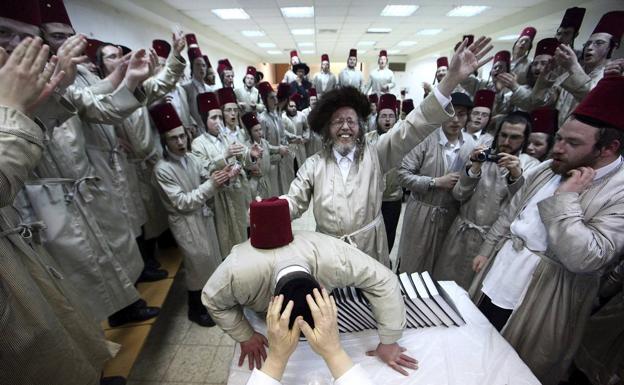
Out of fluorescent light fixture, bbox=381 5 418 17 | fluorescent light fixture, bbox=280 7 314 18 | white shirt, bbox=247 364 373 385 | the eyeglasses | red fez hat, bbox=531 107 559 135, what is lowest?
white shirt, bbox=247 364 373 385

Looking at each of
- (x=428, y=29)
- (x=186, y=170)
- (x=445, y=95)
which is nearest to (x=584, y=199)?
(x=445, y=95)

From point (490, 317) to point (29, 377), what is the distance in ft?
6.85

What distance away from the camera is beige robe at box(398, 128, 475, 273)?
225 centimetres

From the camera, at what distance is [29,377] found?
3.11ft

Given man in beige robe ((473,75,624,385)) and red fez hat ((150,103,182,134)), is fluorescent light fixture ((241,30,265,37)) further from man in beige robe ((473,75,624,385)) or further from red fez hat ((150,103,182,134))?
man in beige robe ((473,75,624,385))

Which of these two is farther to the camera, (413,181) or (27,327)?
(413,181)

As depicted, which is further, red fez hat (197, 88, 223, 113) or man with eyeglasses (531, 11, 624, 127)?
red fez hat (197, 88, 223, 113)

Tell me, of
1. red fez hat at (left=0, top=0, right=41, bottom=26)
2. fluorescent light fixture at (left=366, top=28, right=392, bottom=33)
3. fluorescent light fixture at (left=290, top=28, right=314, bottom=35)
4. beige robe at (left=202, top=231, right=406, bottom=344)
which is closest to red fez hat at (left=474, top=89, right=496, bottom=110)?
beige robe at (left=202, top=231, right=406, bottom=344)

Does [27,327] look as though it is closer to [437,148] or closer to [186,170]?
[186,170]

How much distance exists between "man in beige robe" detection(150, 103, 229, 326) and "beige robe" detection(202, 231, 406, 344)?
1.13 meters

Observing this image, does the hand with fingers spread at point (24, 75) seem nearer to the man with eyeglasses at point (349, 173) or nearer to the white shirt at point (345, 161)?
the man with eyeglasses at point (349, 173)

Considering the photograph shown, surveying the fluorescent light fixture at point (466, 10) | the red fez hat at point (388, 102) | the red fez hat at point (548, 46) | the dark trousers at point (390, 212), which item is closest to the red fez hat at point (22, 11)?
the dark trousers at point (390, 212)

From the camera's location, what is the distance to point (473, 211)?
2.00m

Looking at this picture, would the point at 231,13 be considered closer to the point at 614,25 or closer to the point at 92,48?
the point at 92,48
